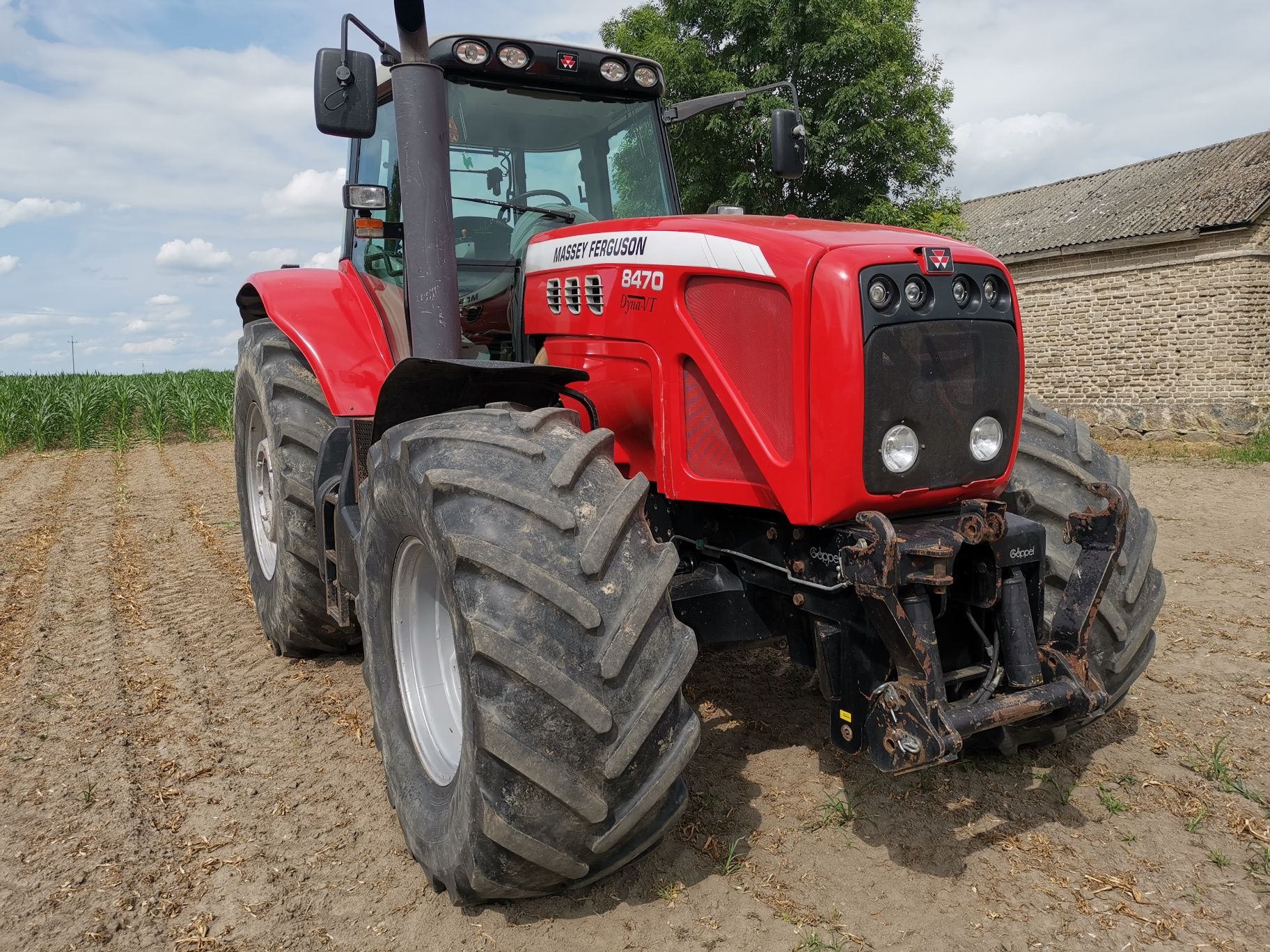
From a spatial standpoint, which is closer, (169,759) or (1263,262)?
(169,759)

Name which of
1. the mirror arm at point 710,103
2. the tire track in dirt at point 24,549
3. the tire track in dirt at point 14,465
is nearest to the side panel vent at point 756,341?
the mirror arm at point 710,103

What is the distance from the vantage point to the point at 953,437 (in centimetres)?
266

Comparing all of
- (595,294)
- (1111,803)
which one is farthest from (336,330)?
(1111,803)

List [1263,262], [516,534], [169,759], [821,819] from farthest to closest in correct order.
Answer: [1263,262] < [169,759] < [821,819] < [516,534]

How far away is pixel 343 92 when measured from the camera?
3014 millimetres

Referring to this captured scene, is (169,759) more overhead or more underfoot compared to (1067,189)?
more underfoot

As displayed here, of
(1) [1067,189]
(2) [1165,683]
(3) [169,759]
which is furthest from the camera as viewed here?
(1) [1067,189]

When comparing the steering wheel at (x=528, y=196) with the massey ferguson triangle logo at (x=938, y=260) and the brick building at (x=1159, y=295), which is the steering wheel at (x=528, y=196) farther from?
the brick building at (x=1159, y=295)

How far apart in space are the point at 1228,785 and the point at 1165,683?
38.9 inches

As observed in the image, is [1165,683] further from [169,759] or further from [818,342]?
[169,759]

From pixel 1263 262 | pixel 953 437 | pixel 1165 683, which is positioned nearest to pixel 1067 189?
pixel 1263 262

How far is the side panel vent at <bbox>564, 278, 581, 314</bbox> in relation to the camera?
328 cm

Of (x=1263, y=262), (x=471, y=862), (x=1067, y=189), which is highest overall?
(x=1067, y=189)

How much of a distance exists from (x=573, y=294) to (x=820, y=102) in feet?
48.7
